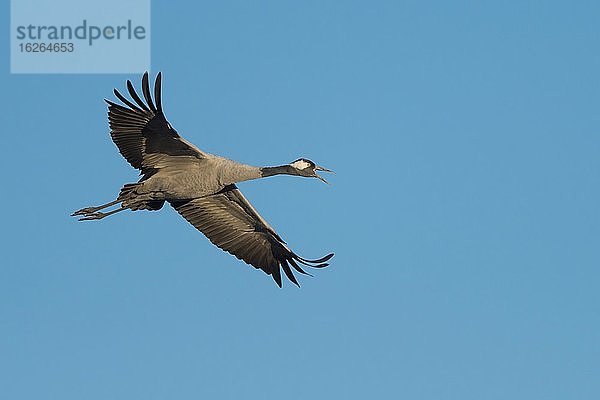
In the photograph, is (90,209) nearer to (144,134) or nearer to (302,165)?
(144,134)

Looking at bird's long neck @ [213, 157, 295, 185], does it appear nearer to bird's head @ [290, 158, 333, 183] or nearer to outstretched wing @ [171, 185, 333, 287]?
bird's head @ [290, 158, 333, 183]

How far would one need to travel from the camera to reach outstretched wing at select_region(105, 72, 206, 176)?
30.4m

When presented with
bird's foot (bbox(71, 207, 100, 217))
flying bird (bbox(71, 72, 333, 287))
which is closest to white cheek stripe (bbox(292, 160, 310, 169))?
flying bird (bbox(71, 72, 333, 287))

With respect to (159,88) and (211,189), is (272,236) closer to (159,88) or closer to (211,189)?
(211,189)

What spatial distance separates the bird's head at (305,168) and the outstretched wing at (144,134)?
238cm

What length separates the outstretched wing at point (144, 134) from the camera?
3041 centimetres

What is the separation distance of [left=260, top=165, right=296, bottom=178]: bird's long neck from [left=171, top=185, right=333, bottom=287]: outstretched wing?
246 centimetres

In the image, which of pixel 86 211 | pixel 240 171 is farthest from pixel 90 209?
pixel 240 171

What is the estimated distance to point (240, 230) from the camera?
3475cm

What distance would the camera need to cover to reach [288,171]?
3117cm

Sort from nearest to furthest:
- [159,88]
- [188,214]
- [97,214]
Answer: [159,88] < [97,214] < [188,214]

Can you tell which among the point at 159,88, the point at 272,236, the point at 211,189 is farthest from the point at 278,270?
the point at 159,88

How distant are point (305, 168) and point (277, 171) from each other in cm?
75

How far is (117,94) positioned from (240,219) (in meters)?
5.83
